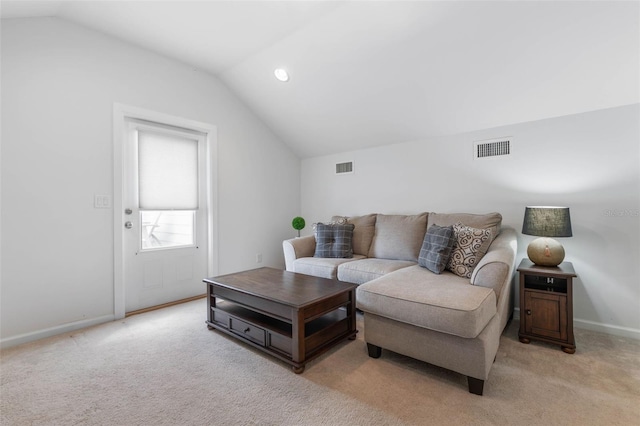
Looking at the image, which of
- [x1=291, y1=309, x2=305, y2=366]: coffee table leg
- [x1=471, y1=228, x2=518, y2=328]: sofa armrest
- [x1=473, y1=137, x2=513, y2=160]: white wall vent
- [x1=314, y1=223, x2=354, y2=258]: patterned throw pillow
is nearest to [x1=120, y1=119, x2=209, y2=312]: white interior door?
[x1=314, y1=223, x2=354, y2=258]: patterned throw pillow

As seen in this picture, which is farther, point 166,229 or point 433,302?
point 166,229

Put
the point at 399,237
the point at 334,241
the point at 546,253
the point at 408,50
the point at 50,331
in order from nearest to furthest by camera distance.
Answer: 1. the point at 546,253
2. the point at 50,331
3. the point at 408,50
4. the point at 399,237
5. the point at 334,241

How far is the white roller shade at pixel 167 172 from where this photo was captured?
2.97 meters

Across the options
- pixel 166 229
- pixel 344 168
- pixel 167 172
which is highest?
pixel 344 168

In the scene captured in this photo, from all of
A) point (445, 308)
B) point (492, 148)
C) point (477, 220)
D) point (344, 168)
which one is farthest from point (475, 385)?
point (344, 168)

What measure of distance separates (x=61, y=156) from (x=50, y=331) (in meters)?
1.44

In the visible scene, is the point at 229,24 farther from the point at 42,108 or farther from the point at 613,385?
the point at 613,385

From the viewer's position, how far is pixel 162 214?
314 centimetres

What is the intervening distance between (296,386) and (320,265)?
1.35 metres

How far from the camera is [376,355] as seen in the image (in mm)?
1964

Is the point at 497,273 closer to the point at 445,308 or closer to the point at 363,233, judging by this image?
the point at 445,308

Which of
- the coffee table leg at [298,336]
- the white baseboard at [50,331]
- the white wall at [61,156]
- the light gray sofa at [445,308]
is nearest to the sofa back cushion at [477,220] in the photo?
the light gray sofa at [445,308]

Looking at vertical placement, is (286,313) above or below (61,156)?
below

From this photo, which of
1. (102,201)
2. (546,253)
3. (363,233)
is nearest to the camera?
(546,253)
